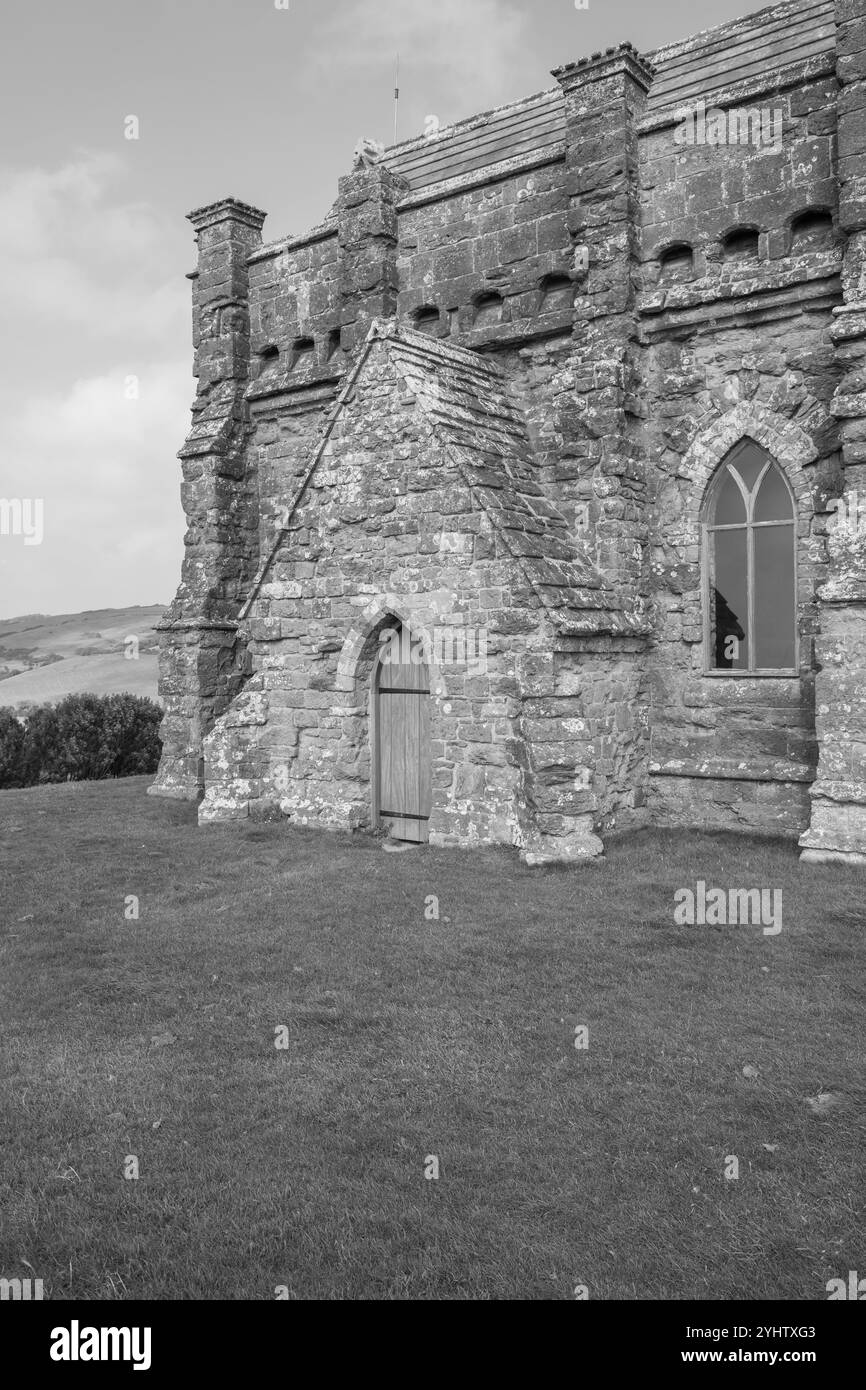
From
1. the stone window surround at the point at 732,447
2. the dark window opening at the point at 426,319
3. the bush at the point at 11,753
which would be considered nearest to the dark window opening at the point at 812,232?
the stone window surround at the point at 732,447

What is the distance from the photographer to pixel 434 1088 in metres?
5.87

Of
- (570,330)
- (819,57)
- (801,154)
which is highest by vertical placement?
(819,57)

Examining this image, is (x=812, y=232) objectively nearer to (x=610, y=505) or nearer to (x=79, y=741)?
(x=610, y=505)

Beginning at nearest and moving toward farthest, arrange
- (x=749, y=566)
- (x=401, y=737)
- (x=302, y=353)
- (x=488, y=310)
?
(x=749, y=566)
(x=401, y=737)
(x=488, y=310)
(x=302, y=353)

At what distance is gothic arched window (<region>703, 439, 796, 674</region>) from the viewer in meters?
12.1

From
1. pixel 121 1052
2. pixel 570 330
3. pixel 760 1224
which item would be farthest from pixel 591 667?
pixel 760 1224

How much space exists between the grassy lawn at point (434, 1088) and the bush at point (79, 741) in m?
10.8

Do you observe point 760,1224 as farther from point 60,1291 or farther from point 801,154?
point 801,154

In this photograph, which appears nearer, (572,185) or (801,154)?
(801,154)

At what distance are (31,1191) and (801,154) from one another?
40.8ft

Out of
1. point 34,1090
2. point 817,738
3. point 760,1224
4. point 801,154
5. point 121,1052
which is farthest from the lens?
point 801,154

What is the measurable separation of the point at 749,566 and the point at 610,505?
180 cm

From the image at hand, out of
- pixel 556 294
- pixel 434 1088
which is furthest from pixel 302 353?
pixel 434 1088
